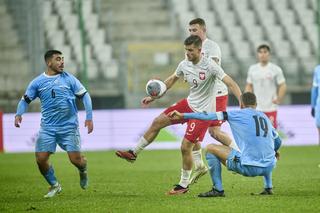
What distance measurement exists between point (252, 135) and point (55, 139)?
3.06 meters

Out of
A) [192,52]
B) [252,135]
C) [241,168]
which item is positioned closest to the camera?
[252,135]

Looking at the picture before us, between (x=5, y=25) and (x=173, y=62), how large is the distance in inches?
203

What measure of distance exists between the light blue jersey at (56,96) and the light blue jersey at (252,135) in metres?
2.59

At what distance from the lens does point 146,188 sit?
44.6 feet

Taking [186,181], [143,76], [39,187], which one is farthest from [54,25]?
[186,181]

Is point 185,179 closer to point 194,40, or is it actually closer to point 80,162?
point 80,162

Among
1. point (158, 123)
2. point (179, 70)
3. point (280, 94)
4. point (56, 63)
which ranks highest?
point (56, 63)

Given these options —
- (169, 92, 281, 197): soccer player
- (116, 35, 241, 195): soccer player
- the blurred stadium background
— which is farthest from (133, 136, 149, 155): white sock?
the blurred stadium background

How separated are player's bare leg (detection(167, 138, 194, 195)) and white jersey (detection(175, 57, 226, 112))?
→ 1.74 ft

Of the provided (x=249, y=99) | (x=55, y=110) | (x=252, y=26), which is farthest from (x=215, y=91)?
(x=252, y=26)

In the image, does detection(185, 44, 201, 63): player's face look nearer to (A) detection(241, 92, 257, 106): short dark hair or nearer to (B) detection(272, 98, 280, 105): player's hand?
(A) detection(241, 92, 257, 106): short dark hair

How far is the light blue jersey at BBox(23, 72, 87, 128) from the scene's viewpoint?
12.8 meters

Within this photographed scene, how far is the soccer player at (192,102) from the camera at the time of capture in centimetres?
1249

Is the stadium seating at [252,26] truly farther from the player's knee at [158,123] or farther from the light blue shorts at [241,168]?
the light blue shorts at [241,168]
